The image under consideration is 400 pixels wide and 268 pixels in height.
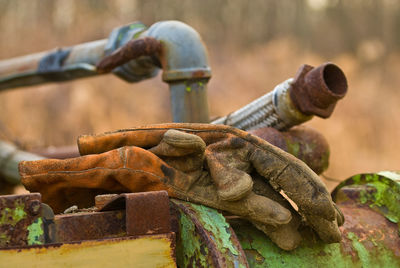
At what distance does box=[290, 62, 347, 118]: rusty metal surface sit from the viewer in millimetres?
1911

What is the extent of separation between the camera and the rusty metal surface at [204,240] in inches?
48.3

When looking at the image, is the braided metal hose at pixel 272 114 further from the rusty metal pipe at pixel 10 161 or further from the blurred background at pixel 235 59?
the blurred background at pixel 235 59

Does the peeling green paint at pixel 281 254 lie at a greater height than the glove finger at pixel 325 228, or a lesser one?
lesser

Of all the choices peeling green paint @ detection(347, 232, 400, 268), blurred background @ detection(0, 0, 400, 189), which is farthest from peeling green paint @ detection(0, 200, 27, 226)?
blurred background @ detection(0, 0, 400, 189)

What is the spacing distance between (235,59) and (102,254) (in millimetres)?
9224

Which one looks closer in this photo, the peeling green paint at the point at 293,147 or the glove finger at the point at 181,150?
the glove finger at the point at 181,150

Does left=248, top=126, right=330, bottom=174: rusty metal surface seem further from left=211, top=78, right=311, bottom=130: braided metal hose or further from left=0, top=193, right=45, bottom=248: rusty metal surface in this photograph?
left=0, top=193, right=45, bottom=248: rusty metal surface

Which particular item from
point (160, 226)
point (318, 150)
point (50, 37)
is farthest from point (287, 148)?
point (50, 37)

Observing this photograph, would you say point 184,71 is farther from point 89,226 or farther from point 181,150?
point 89,226

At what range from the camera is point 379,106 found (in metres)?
9.80

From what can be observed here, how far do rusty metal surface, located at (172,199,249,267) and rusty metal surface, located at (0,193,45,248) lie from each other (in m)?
0.32

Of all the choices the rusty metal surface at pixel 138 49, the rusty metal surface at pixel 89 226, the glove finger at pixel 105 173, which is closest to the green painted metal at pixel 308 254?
the glove finger at pixel 105 173

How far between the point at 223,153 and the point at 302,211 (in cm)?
25

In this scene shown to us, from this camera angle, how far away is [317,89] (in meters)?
1.91
